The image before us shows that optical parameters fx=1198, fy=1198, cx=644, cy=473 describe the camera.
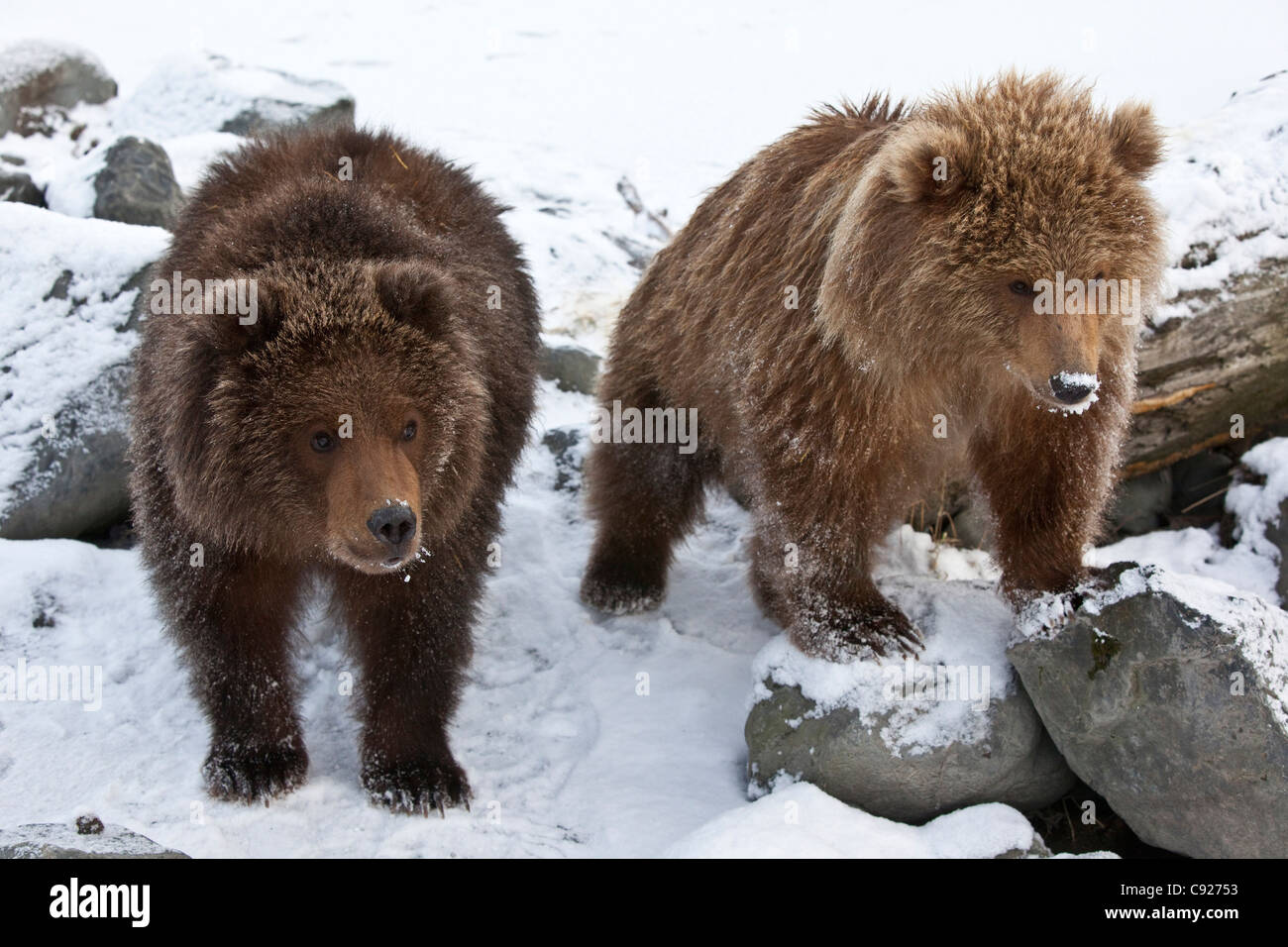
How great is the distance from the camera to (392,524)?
3.75 meters

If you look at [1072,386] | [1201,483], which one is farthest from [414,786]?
[1201,483]

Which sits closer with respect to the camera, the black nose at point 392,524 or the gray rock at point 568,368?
the black nose at point 392,524

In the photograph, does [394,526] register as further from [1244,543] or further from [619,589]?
[1244,543]

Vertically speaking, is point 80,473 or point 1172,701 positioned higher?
point 1172,701

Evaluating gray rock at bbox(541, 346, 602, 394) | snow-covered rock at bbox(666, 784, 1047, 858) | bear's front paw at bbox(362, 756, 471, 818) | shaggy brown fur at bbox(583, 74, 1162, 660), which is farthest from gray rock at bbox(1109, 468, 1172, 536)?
bear's front paw at bbox(362, 756, 471, 818)

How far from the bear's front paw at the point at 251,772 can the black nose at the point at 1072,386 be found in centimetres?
311

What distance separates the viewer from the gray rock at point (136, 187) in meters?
7.78

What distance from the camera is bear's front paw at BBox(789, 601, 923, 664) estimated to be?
15.6 ft

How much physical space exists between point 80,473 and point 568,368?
9.85 feet

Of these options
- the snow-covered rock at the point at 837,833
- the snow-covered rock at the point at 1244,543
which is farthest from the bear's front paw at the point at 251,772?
the snow-covered rock at the point at 1244,543

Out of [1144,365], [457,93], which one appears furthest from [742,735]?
[457,93]

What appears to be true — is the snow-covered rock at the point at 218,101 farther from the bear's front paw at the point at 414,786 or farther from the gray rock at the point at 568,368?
the bear's front paw at the point at 414,786

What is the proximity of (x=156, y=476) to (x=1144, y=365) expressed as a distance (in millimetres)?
4650

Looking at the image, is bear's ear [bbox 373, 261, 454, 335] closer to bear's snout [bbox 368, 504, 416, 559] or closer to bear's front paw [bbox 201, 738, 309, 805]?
bear's snout [bbox 368, 504, 416, 559]
